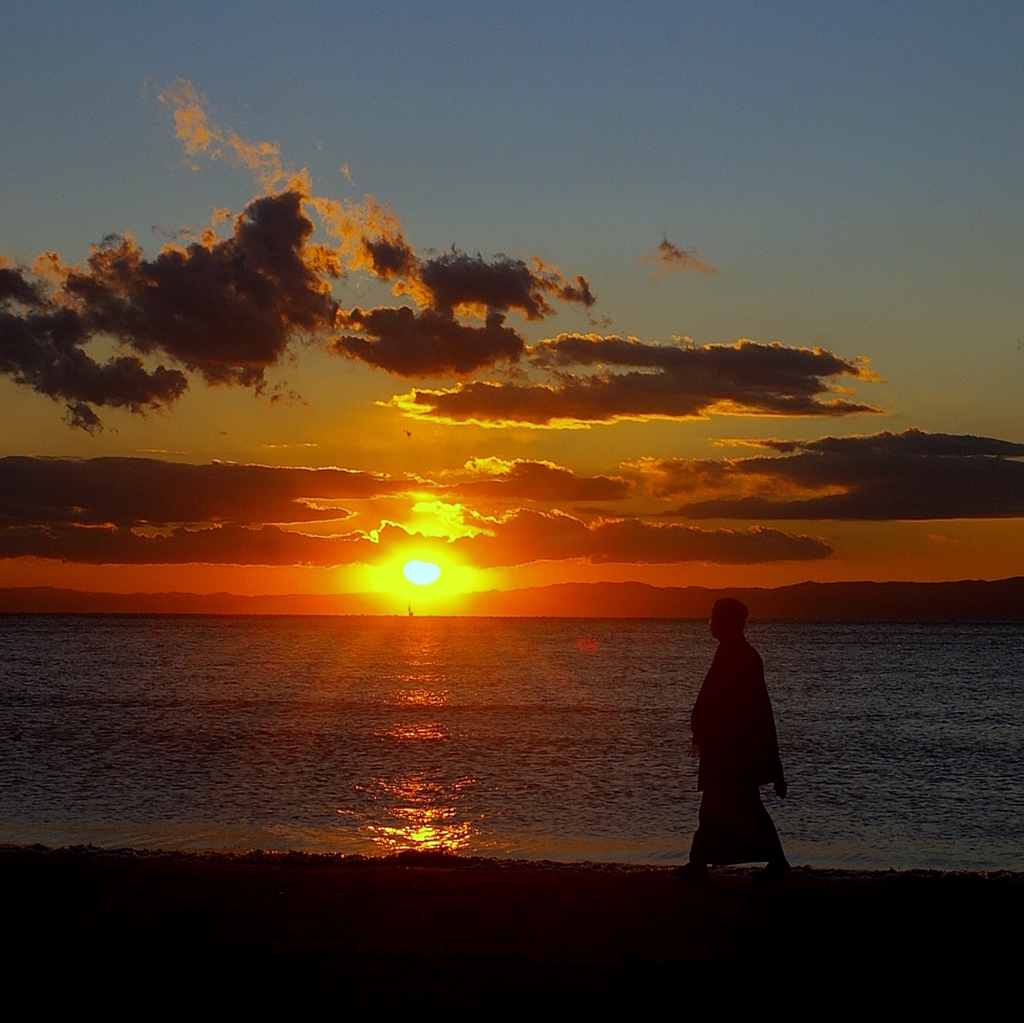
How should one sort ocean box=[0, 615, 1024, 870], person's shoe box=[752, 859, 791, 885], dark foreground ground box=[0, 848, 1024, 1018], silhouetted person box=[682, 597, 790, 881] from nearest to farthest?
dark foreground ground box=[0, 848, 1024, 1018], silhouetted person box=[682, 597, 790, 881], person's shoe box=[752, 859, 791, 885], ocean box=[0, 615, 1024, 870]

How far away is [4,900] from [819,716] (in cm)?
4149

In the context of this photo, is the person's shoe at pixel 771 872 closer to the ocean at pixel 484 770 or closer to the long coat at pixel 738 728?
the long coat at pixel 738 728

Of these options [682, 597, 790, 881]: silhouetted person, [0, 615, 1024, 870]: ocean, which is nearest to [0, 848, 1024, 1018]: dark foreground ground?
[682, 597, 790, 881]: silhouetted person

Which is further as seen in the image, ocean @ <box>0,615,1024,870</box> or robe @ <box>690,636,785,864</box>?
ocean @ <box>0,615,1024,870</box>

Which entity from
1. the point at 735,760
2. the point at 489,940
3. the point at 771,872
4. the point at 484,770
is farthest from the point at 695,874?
the point at 484,770

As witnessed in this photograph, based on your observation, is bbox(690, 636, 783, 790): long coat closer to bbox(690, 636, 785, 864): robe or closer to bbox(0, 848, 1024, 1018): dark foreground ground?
bbox(690, 636, 785, 864): robe

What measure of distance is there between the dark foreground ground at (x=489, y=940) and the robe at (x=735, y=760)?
1.32ft

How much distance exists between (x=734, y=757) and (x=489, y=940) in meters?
3.16

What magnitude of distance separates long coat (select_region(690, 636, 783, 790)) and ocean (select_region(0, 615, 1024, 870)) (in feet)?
20.2

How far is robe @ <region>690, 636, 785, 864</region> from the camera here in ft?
34.3

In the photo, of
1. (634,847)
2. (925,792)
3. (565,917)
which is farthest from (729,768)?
(925,792)

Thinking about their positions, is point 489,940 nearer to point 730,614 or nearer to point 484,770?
point 730,614

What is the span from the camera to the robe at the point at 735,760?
412 inches

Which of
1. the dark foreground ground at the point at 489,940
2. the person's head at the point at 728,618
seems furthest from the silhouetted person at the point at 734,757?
the dark foreground ground at the point at 489,940
